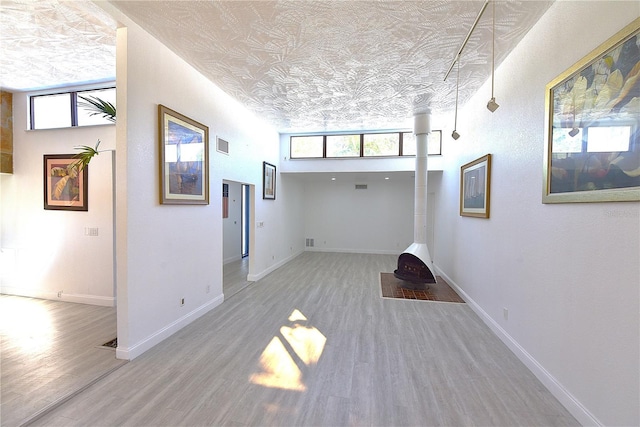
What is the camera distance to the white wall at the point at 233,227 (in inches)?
276

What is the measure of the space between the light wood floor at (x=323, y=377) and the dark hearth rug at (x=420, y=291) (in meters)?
0.62

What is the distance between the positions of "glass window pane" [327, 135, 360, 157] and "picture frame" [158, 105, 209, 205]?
3.62 meters

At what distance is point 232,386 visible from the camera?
86.0 inches

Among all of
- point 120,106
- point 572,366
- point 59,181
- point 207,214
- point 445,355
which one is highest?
point 120,106

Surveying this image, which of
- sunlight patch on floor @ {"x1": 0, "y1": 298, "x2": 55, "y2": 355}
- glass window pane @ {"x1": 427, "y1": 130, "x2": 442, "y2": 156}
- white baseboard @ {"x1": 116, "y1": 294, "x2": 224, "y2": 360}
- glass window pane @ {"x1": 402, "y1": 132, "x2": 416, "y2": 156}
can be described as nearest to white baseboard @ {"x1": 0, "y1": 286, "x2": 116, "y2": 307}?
sunlight patch on floor @ {"x1": 0, "y1": 298, "x2": 55, "y2": 355}

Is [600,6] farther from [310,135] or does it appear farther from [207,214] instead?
[310,135]

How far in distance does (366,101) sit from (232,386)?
4261mm

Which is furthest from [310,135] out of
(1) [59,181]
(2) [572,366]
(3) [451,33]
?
(2) [572,366]

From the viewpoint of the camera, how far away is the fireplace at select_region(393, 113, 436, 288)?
4.81 metres

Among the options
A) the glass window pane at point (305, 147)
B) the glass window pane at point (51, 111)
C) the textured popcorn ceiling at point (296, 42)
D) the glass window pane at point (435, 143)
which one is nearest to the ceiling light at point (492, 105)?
the textured popcorn ceiling at point (296, 42)

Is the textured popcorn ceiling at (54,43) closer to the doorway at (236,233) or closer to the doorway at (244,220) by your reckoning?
the doorway at (236,233)

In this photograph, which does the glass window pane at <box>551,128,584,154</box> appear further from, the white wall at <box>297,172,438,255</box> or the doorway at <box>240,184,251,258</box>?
the doorway at <box>240,184,251,258</box>

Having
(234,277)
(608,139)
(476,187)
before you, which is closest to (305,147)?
(234,277)

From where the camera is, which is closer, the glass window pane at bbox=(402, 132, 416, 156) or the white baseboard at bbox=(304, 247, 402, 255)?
the glass window pane at bbox=(402, 132, 416, 156)
